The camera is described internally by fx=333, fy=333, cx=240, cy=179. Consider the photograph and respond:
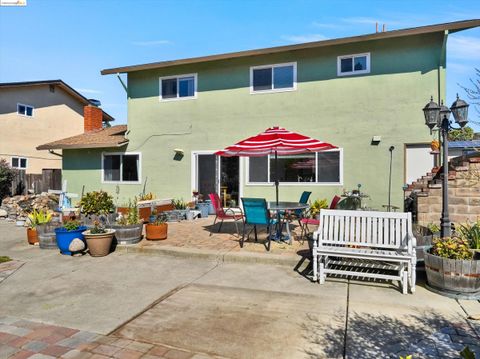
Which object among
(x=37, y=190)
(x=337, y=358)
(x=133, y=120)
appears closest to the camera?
(x=337, y=358)

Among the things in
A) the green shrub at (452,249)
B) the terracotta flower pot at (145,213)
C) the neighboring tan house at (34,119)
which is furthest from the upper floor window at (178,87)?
the green shrub at (452,249)

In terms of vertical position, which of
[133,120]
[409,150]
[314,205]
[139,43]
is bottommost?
[314,205]

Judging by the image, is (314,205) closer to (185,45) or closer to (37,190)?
(185,45)

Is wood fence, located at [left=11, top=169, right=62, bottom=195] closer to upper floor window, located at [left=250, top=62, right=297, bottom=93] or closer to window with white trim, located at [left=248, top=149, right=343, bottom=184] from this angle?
window with white trim, located at [left=248, top=149, right=343, bottom=184]

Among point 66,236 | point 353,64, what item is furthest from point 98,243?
point 353,64

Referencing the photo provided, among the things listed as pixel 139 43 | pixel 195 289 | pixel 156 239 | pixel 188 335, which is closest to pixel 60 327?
pixel 188 335

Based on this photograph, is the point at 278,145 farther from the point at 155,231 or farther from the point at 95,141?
the point at 95,141

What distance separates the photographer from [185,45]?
13914 millimetres

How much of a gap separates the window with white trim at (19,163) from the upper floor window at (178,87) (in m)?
10.9

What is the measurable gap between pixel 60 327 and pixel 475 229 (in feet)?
19.6

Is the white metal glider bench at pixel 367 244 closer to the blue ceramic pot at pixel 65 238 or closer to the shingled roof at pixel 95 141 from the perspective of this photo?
the blue ceramic pot at pixel 65 238

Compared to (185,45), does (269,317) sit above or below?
below

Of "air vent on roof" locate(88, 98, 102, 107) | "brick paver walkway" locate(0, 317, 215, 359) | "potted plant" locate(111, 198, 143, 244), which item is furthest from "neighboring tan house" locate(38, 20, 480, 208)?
"air vent on roof" locate(88, 98, 102, 107)

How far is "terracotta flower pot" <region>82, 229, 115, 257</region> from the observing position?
677 centimetres
